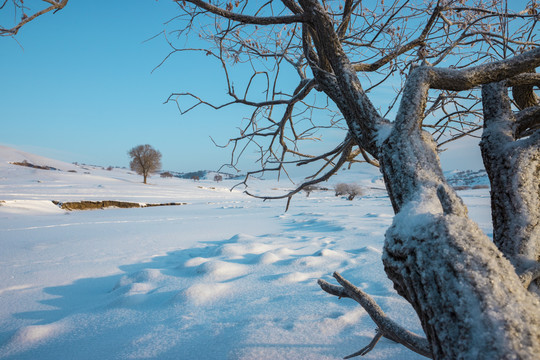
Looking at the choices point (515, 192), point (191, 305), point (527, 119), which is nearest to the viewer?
point (515, 192)

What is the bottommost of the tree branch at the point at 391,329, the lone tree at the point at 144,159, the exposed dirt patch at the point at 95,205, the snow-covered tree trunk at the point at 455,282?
the exposed dirt patch at the point at 95,205

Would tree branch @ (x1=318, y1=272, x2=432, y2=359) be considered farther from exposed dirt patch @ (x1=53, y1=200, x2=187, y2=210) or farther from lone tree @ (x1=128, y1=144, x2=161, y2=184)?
lone tree @ (x1=128, y1=144, x2=161, y2=184)

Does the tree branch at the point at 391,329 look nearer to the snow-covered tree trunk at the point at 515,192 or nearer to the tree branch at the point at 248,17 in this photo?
the snow-covered tree trunk at the point at 515,192

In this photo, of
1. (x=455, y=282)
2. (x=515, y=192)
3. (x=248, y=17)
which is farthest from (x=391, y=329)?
(x=248, y=17)

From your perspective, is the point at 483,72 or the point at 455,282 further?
the point at 483,72

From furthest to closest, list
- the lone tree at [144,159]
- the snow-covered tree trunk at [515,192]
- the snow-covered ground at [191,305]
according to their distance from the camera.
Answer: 1. the lone tree at [144,159]
2. the snow-covered ground at [191,305]
3. the snow-covered tree trunk at [515,192]

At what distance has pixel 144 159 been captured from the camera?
96.6 ft

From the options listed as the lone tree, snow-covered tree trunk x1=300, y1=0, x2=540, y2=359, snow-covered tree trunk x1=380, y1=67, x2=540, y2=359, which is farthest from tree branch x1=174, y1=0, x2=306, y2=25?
the lone tree

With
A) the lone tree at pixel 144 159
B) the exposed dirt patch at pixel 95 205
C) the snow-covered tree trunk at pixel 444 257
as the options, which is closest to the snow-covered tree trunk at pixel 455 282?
the snow-covered tree trunk at pixel 444 257

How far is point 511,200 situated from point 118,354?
1801 mm

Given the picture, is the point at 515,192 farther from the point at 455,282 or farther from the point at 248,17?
the point at 248,17

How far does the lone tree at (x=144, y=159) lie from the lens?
96.5 feet

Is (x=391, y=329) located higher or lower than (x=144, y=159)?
lower

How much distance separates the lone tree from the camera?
29.4m
